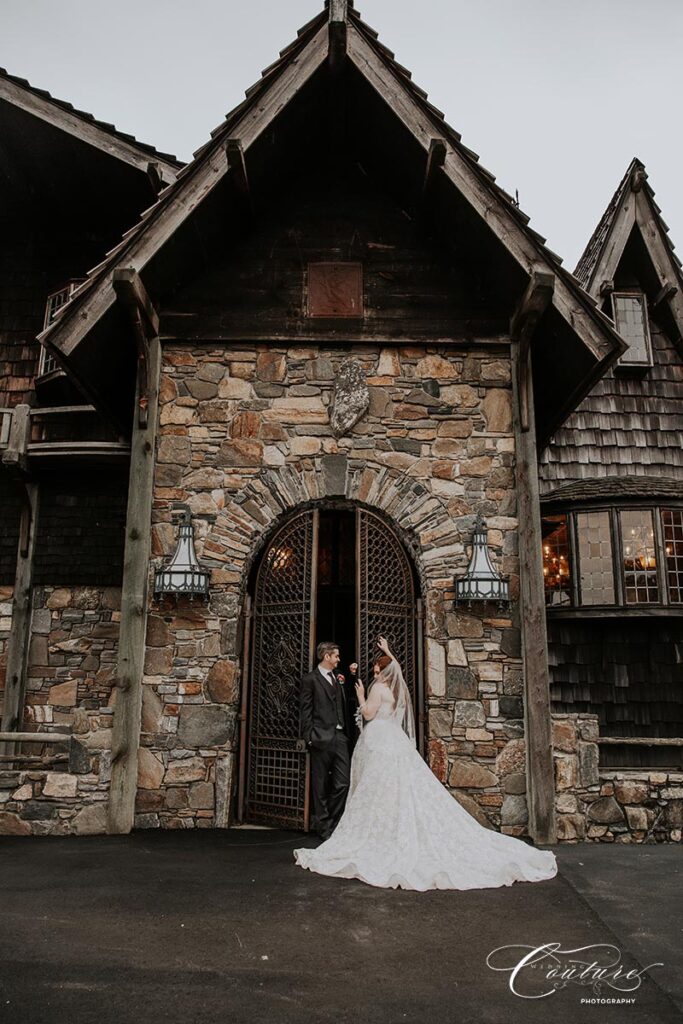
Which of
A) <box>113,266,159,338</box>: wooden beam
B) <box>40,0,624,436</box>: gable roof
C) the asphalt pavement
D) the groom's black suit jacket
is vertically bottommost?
the asphalt pavement

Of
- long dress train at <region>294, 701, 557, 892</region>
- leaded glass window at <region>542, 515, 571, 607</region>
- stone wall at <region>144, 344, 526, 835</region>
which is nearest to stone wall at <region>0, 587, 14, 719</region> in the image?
stone wall at <region>144, 344, 526, 835</region>

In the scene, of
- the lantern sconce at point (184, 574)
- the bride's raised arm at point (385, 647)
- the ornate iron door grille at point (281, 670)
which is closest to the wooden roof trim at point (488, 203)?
the ornate iron door grille at point (281, 670)

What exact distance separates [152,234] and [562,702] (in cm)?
746

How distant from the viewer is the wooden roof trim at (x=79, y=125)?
1022 centimetres

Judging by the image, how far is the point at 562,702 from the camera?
9812 mm

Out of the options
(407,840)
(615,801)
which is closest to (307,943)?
(407,840)

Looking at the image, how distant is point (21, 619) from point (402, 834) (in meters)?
6.79

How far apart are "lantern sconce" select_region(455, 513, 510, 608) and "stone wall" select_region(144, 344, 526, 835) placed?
146 millimetres

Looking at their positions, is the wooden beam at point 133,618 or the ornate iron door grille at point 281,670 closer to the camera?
the wooden beam at point 133,618

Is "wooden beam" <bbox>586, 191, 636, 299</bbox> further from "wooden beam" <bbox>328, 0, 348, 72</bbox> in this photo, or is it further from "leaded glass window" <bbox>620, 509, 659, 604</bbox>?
"wooden beam" <bbox>328, 0, 348, 72</bbox>

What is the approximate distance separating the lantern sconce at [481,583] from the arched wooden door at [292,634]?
60cm

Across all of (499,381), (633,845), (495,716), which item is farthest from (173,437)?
(633,845)

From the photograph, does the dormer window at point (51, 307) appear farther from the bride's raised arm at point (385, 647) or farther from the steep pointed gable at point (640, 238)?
the steep pointed gable at point (640, 238)

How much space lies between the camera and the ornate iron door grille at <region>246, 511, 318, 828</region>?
6996mm
